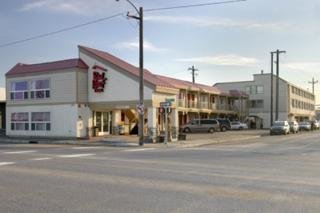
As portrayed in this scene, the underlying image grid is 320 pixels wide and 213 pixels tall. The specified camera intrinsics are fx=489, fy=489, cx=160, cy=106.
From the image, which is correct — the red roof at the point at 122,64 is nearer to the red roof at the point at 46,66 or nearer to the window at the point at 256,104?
the red roof at the point at 46,66

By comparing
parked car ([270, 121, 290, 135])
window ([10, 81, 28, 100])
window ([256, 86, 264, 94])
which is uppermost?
window ([256, 86, 264, 94])

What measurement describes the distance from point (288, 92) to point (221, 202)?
84.9m

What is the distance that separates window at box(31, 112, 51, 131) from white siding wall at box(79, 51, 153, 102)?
166 inches

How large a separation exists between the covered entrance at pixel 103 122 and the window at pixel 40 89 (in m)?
4.46

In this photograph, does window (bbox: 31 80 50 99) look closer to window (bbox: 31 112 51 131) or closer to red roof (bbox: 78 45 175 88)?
window (bbox: 31 112 51 131)

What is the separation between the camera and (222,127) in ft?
210

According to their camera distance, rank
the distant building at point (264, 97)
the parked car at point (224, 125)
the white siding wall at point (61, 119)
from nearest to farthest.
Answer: the white siding wall at point (61, 119)
the parked car at point (224, 125)
the distant building at point (264, 97)

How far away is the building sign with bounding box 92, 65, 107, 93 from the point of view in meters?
39.0

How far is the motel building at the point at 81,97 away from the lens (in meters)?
37.9

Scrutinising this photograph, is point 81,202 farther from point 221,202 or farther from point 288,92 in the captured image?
point 288,92

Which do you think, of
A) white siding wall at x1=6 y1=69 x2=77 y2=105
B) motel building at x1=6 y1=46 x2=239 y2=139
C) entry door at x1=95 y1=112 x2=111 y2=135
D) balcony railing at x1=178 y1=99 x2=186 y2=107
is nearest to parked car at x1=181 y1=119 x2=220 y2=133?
balcony railing at x1=178 y1=99 x2=186 y2=107

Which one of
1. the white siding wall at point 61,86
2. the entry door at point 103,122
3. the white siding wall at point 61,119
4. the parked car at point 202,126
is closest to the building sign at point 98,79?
the white siding wall at point 61,86

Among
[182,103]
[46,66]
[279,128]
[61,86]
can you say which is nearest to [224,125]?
[182,103]

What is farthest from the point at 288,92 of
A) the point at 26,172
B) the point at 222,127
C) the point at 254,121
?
the point at 26,172
